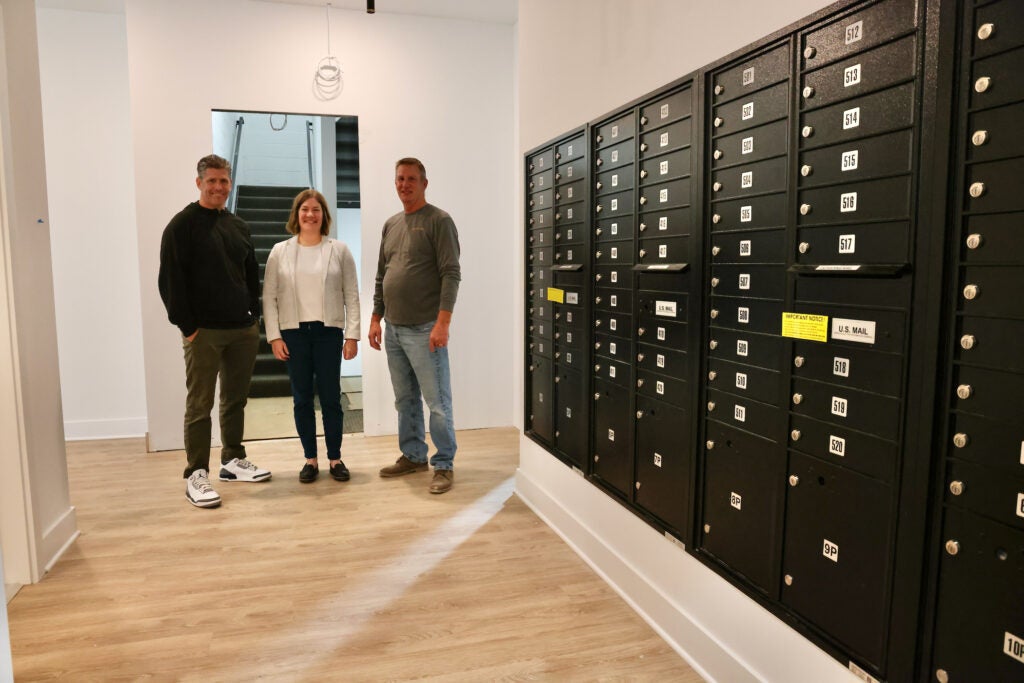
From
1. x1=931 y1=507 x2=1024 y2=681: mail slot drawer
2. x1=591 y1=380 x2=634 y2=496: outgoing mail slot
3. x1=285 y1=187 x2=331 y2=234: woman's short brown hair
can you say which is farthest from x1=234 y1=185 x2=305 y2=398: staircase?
x1=931 y1=507 x2=1024 y2=681: mail slot drawer

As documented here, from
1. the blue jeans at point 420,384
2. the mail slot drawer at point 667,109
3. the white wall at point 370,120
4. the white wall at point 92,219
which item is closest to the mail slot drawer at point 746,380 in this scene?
the mail slot drawer at point 667,109

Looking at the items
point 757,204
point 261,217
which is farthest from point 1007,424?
point 261,217

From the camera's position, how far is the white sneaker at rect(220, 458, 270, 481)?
3.30 meters

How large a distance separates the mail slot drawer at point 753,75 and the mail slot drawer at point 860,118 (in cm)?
15

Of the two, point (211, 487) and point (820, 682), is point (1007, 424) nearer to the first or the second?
point (820, 682)

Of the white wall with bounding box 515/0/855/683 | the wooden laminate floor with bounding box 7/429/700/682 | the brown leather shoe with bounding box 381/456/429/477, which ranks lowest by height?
the wooden laminate floor with bounding box 7/429/700/682

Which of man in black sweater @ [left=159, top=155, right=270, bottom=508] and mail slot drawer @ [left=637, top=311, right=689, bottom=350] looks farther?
man in black sweater @ [left=159, top=155, right=270, bottom=508]

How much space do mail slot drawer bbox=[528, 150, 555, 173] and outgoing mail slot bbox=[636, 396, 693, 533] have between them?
112 cm

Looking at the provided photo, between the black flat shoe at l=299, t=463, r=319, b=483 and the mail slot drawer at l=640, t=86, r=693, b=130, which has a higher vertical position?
the mail slot drawer at l=640, t=86, r=693, b=130

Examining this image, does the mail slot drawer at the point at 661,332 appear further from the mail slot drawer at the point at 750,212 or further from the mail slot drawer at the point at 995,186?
the mail slot drawer at the point at 995,186

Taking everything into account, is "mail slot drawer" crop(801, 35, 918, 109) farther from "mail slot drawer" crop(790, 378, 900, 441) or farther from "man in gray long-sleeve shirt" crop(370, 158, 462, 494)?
"man in gray long-sleeve shirt" crop(370, 158, 462, 494)

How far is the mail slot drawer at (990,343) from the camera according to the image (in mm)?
928

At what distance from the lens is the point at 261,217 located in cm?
657

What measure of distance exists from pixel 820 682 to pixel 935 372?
70 centimetres
